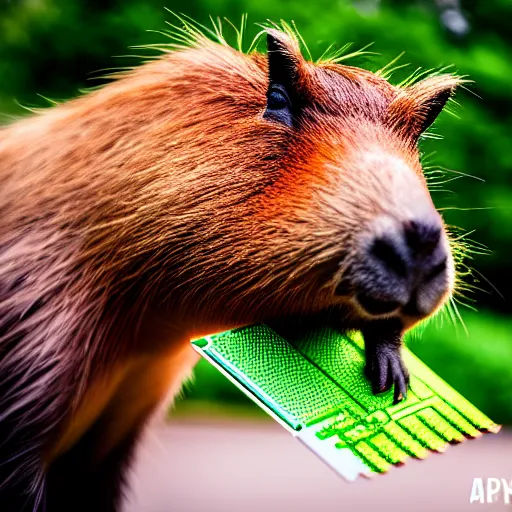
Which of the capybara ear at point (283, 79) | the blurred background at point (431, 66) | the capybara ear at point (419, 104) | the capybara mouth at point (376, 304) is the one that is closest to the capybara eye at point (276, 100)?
the capybara ear at point (283, 79)

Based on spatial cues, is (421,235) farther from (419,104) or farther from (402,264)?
(419,104)

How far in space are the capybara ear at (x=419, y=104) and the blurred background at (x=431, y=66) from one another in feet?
2.82

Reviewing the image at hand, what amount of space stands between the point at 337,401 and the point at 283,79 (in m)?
0.33

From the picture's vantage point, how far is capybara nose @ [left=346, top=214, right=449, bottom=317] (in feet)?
2.25

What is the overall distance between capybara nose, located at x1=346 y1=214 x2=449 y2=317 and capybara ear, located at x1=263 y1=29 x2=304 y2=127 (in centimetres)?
18

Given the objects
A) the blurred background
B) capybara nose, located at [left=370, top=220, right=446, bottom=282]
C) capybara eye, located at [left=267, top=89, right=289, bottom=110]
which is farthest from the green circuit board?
the blurred background

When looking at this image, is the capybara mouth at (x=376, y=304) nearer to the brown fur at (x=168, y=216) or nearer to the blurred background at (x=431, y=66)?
the brown fur at (x=168, y=216)

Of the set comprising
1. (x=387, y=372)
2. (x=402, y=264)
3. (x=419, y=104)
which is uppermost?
(x=419, y=104)

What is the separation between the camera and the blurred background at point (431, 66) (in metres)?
1.88

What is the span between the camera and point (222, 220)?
0.77m

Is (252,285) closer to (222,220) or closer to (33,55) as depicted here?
(222,220)

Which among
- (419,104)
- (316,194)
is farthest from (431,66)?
(316,194)

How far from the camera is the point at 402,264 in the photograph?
2.27 feet

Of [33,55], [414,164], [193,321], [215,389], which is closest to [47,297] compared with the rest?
[193,321]
